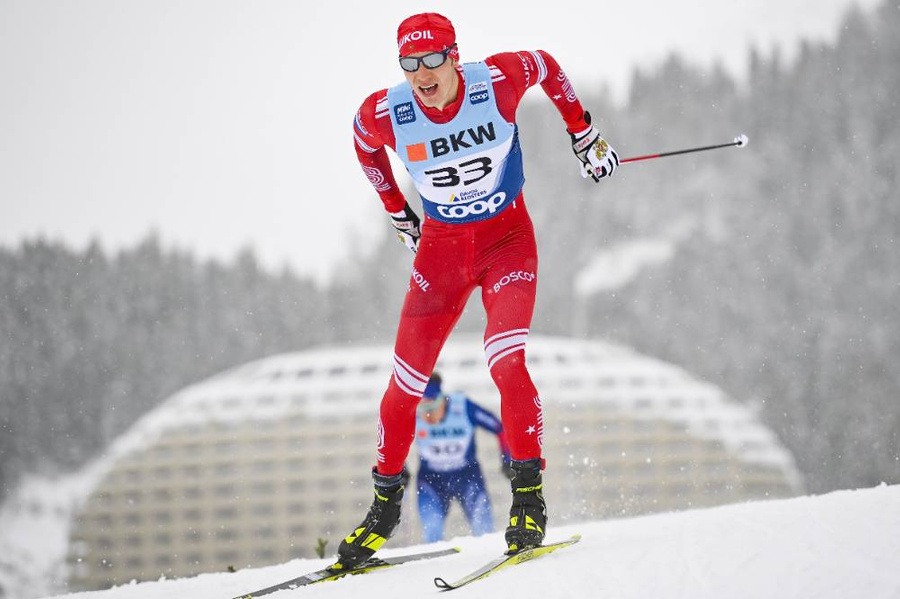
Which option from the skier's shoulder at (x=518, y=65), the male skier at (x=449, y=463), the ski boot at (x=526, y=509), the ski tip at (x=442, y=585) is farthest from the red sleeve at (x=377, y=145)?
the male skier at (x=449, y=463)


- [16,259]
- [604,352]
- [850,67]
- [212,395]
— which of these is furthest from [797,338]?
[16,259]

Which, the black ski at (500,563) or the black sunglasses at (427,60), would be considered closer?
the black ski at (500,563)

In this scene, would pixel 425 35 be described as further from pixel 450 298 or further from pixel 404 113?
pixel 450 298

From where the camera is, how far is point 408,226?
367 cm

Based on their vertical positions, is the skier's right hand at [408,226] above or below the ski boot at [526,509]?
above

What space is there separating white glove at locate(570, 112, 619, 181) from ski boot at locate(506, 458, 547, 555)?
4.14 ft

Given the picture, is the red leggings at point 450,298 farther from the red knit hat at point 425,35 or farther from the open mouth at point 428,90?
the red knit hat at point 425,35

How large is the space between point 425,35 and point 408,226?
921 mm

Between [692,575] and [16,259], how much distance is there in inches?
1657

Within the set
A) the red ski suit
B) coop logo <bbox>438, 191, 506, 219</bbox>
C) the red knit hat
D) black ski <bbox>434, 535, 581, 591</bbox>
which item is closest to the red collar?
the red ski suit

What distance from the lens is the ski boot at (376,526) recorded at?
3131mm

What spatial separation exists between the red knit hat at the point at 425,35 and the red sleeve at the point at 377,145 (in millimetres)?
259

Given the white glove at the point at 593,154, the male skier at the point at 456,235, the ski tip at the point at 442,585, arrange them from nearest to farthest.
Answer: the ski tip at the point at 442,585 < the male skier at the point at 456,235 < the white glove at the point at 593,154

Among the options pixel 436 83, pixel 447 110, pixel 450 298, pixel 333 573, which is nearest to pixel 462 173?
pixel 447 110
